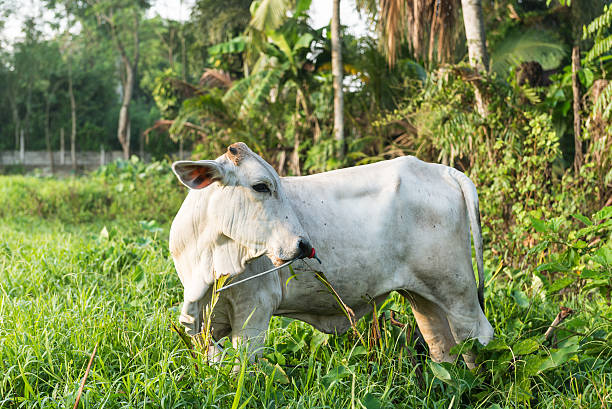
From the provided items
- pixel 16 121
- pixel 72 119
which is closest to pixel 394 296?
pixel 72 119

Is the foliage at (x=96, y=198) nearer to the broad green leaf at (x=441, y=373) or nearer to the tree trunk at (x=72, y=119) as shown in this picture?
the broad green leaf at (x=441, y=373)

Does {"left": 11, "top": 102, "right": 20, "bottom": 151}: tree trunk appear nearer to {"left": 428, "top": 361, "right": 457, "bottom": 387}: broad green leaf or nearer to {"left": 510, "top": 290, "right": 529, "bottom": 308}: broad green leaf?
{"left": 510, "top": 290, "right": 529, "bottom": 308}: broad green leaf

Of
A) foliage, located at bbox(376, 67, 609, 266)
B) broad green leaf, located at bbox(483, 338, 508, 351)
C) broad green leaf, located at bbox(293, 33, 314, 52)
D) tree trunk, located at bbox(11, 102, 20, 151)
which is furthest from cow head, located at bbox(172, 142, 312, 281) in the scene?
tree trunk, located at bbox(11, 102, 20, 151)

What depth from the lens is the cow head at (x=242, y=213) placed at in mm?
1979

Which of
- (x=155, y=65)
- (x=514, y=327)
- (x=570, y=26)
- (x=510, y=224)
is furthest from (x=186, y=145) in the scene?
(x=514, y=327)

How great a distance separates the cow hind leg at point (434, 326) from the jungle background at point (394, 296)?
97 mm

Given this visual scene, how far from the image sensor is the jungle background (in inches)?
93.5

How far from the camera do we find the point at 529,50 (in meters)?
9.85

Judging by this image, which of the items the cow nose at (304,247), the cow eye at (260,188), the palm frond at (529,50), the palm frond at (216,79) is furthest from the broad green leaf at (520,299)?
the palm frond at (216,79)

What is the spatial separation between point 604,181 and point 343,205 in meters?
3.44

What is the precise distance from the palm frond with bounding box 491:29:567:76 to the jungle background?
41mm

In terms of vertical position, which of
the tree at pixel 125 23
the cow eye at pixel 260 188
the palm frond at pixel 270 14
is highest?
the tree at pixel 125 23

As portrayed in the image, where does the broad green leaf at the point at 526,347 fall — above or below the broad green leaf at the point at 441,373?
above

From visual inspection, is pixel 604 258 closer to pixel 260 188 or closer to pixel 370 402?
pixel 370 402
